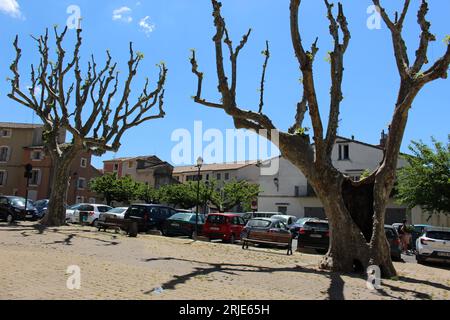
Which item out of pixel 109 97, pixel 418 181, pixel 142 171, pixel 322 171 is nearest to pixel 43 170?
pixel 142 171

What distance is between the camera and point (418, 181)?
80.5 ft

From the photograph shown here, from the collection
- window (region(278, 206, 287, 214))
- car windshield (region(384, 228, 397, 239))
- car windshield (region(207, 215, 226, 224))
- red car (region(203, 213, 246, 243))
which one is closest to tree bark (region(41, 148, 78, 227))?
red car (region(203, 213, 246, 243))

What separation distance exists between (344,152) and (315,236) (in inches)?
1240

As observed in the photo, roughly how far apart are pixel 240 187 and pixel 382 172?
3674 cm

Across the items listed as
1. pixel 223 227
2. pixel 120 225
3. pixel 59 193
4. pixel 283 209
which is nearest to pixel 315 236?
pixel 223 227

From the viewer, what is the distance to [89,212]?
27.4 metres

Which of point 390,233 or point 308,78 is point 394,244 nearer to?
point 390,233

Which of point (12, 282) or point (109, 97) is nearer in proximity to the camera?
point (12, 282)

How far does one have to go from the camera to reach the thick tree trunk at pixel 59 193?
23.1 meters

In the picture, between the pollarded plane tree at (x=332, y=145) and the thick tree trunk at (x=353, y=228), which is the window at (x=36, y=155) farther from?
the thick tree trunk at (x=353, y=228)

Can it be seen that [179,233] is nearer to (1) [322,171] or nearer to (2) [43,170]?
(1) [322,171]

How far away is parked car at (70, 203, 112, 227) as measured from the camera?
27.4 metres

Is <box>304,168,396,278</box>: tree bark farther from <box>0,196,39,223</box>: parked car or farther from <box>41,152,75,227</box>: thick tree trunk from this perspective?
<box>0,196,39,223</box>: parked car

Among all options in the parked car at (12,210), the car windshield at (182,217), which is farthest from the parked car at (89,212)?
the car windshield at (182,217)
